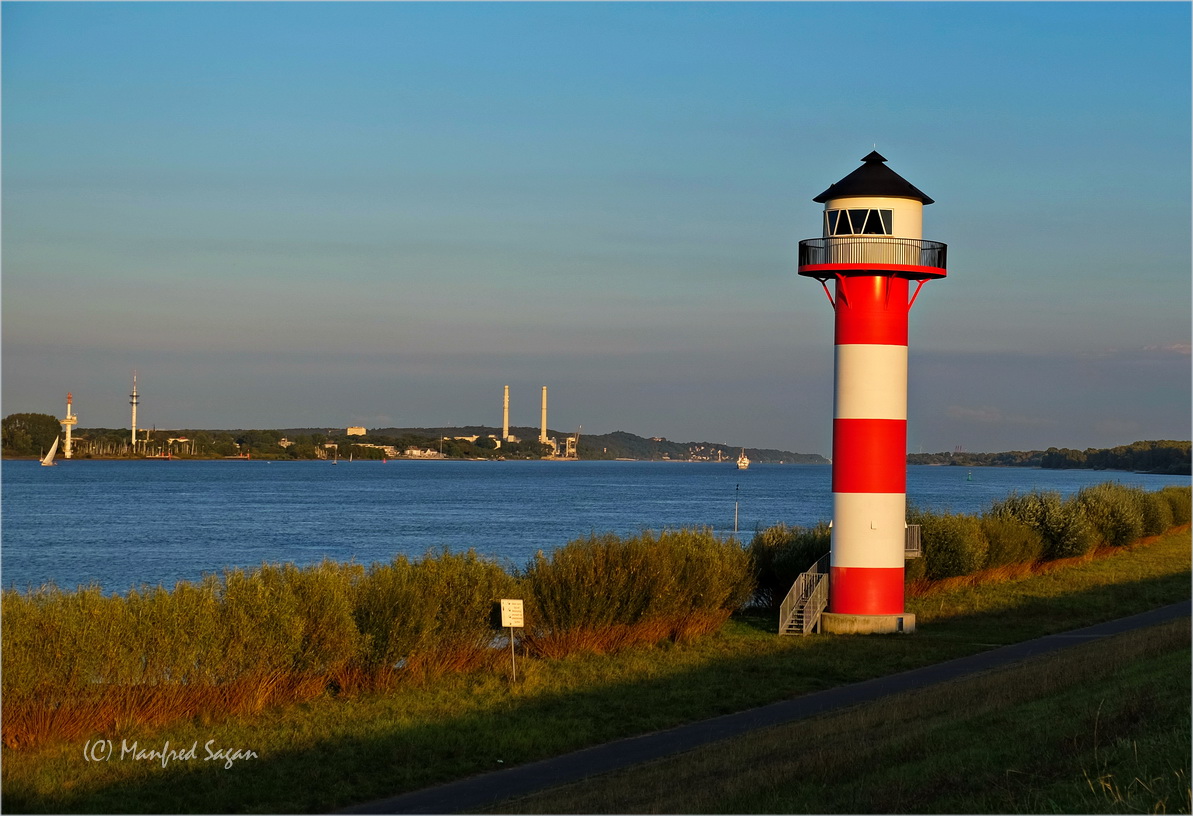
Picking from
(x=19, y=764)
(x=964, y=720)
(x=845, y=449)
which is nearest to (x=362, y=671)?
(x=19, y=764)

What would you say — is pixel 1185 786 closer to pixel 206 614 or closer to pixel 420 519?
pixel 206 614

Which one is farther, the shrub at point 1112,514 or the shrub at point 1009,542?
the shrub at point 1112,514

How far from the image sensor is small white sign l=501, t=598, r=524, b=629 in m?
21.7

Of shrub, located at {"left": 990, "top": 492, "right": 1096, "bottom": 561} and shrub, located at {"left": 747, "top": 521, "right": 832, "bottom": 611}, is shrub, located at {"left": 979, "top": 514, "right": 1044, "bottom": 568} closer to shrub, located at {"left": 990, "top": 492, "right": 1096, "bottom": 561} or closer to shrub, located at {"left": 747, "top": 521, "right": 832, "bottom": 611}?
shrub, located at {"left": 990, "top": 492, "right": 1096, "bottom": 561}

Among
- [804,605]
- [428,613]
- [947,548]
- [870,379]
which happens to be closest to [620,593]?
[804,605]

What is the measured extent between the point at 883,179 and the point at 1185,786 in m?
19.9

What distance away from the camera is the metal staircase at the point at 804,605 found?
89.9ft

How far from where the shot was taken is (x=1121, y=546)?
48719 mm

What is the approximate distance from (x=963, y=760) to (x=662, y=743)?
19.5ft

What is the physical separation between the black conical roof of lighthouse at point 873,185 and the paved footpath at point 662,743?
33.4ft

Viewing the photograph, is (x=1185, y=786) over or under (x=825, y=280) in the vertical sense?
under

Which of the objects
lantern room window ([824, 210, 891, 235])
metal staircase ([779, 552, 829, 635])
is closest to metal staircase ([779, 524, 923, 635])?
metal staircase ([779, 552, 829, 635])

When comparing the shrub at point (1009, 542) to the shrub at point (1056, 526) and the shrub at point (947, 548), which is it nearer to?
the shrub at point (1056, 526)

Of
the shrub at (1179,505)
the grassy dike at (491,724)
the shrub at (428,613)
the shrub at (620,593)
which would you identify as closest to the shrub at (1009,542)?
the grassy dike at (491,724)
